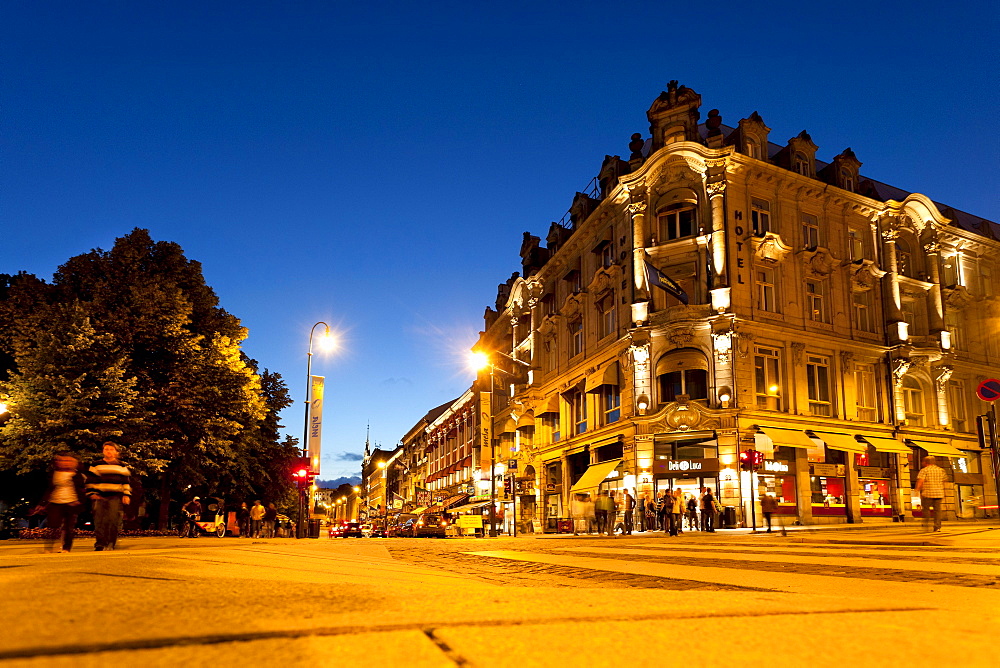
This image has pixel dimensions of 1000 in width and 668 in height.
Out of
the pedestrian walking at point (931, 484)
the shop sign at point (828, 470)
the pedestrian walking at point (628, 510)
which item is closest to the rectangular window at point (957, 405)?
the shop sign at point (828, 470)

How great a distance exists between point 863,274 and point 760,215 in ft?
20.8

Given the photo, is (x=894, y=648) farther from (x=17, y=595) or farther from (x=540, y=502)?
(x=540, y=502)

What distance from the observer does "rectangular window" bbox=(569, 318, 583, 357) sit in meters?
42.6

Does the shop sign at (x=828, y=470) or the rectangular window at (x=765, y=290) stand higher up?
the rectangular window at (x=765, y=290)

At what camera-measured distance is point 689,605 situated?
3217mm

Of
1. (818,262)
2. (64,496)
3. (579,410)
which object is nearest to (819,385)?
A: (818,262)

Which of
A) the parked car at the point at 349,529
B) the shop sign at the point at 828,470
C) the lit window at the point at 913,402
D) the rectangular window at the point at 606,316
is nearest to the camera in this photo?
the shop sign at the point at 828,470

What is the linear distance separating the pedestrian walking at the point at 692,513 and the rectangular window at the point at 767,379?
522cm

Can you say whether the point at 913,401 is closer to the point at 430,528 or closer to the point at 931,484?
the point at 430,528

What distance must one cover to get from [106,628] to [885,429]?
3922cm

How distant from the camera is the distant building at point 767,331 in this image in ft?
108

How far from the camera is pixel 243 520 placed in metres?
38.2

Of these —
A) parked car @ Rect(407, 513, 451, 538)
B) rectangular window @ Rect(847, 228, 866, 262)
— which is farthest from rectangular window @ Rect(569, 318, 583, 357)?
rectangular window @ Rect(847, 228, 866, 262)

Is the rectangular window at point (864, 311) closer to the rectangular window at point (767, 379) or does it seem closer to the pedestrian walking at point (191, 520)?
the rectangular window at point (767, 379)
